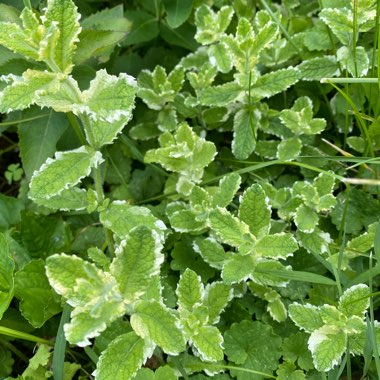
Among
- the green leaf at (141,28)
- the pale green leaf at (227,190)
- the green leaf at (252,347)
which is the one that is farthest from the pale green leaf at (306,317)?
the green leaf at (141,28)

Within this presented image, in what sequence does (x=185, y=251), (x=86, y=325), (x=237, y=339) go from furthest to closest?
(x=185, y=251)
(x=237, y=339)
(x=86, y=325)

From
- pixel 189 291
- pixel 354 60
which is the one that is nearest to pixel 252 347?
pixel 189 291

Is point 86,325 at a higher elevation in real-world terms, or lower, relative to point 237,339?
higher

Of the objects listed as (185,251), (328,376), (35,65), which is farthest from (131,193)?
(328,376)

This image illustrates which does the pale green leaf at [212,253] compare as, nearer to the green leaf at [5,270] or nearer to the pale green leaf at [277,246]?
the pale green leaf at [277,246]

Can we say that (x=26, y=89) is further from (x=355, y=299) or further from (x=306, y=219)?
(x=355, y=299)

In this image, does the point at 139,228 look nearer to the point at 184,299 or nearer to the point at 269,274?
the point at 184,299
